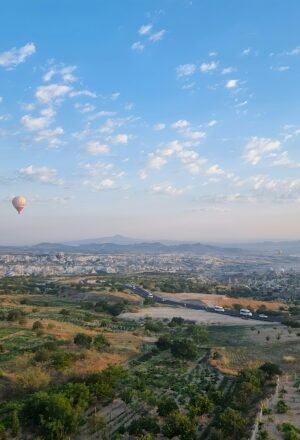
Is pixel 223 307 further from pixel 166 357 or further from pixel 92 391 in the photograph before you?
pixel 92 391

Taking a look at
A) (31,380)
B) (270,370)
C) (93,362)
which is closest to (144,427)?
(31,380)

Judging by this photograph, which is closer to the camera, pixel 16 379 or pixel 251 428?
pixel 251 428

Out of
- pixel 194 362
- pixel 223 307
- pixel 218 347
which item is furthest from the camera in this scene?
pixel 223 307

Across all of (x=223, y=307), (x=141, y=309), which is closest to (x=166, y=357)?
(x=141, y=309)

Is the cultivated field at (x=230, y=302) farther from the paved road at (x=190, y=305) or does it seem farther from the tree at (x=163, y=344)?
the tree at (x=163, y=344)

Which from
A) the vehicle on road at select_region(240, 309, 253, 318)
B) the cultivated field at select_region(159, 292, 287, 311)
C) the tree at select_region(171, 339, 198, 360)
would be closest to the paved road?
the vehicle on road at select_region(240, 309, 253, 318)

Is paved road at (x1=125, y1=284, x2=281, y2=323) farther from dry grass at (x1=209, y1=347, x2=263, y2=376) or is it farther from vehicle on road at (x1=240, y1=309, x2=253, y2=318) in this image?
dry grass at (x1=209, y1=347, x2=263, y2=376)

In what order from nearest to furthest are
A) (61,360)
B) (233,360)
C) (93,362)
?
(61,360)
(93,362)
(233,360)

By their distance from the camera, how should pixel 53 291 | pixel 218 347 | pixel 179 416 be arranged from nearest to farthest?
pixel 179 416 < pixel 218 347 < pixel 53 291

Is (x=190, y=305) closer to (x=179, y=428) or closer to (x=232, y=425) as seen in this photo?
(x=232, y=425)
